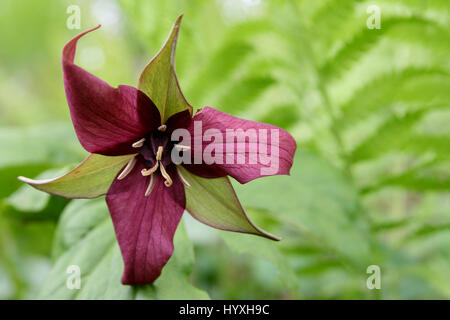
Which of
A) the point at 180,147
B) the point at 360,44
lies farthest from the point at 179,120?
the point at 360,44

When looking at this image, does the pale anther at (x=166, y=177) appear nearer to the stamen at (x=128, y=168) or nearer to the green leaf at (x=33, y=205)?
the stamen at (x=128, y=168)

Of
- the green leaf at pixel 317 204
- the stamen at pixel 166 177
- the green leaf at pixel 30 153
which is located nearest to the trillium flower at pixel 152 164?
the stamen at pixel 166 177

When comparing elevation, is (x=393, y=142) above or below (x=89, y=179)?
above

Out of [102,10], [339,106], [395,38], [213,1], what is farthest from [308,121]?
[102,10]

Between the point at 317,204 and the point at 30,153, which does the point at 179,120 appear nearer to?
the point at 317,204

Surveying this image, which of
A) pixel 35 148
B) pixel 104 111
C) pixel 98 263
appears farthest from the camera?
pixel 35 148

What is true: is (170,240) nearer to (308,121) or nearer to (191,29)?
(308,121)
